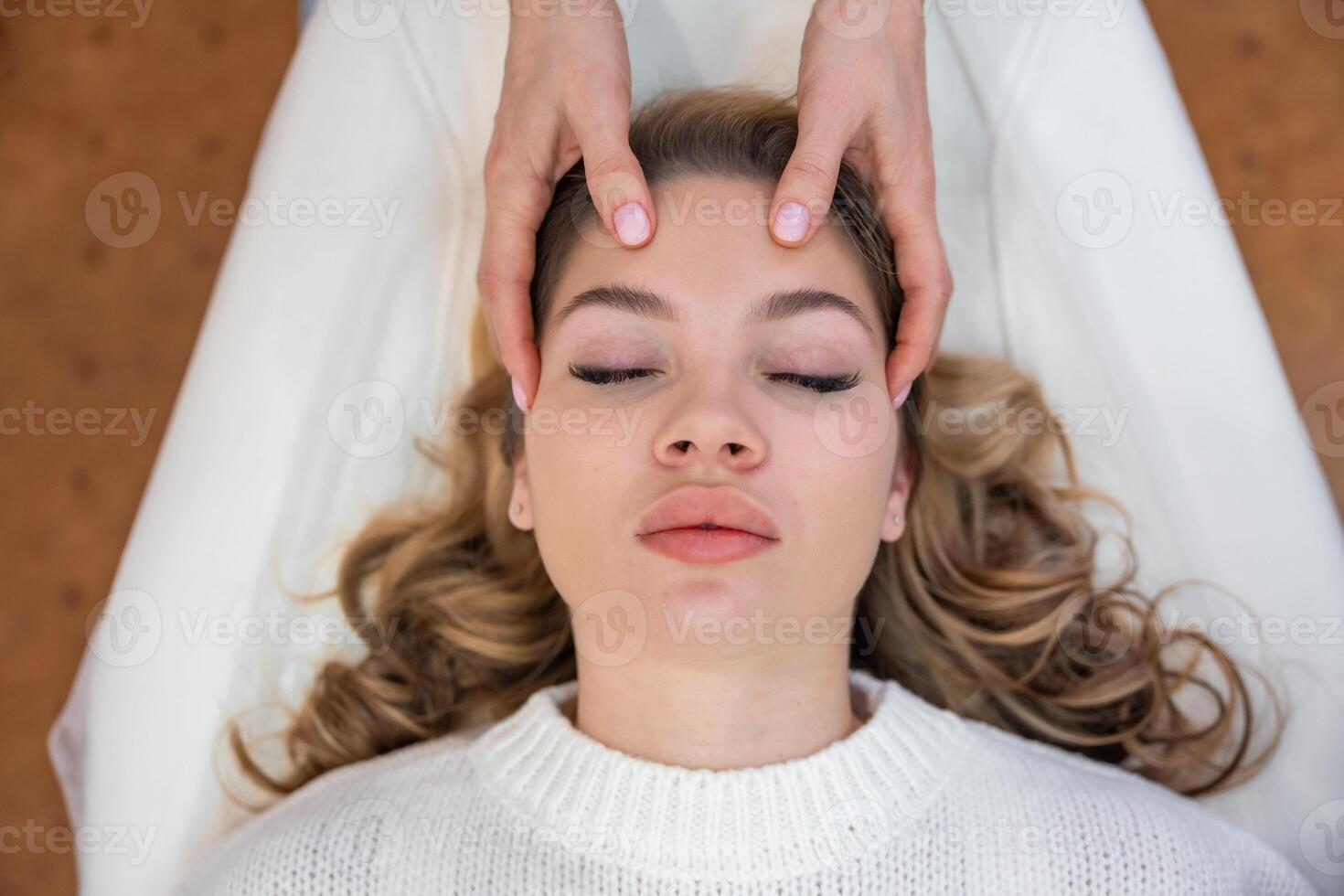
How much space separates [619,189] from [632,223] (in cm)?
4

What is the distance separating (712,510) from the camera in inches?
49.5

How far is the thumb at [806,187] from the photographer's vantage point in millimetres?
1344

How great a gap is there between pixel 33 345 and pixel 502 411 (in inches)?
51.5

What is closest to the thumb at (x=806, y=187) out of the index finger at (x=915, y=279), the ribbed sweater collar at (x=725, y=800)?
the index finger at (x=915, y=279)

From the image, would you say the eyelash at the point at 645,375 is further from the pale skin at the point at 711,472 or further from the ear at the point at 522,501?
the ear at the point at 522,501

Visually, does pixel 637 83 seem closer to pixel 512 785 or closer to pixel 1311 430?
pixel 512 785

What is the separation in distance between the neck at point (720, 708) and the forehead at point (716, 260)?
439 millimetres

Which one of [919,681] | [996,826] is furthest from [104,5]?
[996,826]

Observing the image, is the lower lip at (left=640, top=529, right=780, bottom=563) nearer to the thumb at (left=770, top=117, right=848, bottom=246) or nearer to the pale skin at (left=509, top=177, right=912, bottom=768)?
the pale skin at (left=509, top=177, right=912, bottom=768)

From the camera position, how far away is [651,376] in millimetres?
1340

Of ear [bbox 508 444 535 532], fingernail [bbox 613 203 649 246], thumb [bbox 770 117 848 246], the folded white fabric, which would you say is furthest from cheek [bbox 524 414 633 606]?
the folded white fabric

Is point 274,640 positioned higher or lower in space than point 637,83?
lower

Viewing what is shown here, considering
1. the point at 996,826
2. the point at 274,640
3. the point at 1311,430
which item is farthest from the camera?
the point at 1311,430

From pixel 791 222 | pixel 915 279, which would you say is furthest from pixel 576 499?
pixel 915 279
